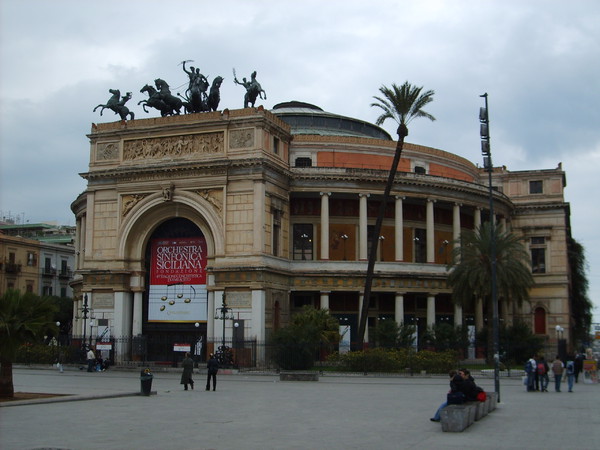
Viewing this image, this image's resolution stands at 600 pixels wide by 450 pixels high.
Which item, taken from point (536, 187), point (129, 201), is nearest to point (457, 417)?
point (129, 201)

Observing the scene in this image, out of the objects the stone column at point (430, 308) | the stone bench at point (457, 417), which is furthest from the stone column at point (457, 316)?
the stone bench at point (457, 417)

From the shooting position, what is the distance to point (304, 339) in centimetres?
4038

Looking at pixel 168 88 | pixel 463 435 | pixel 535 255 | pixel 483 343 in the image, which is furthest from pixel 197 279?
pixel 463 435

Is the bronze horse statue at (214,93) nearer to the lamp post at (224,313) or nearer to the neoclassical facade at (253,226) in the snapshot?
the neoclassical facade at (253,226)

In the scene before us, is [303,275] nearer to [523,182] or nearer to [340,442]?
[523,182]

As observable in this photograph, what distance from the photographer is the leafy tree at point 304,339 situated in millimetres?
39750

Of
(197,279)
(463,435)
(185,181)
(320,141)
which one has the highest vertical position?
(320,141)

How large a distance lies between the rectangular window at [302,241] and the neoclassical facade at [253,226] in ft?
0.33

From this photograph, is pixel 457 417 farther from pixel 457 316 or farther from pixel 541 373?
pixel 457 316

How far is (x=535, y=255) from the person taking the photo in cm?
6581

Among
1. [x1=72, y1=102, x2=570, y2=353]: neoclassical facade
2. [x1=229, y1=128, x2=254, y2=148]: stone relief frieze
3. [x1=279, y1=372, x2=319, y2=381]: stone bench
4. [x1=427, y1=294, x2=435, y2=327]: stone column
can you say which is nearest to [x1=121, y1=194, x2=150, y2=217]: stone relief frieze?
[x1=72, y1=102, x2=570, y2=353]: neoclassical facade

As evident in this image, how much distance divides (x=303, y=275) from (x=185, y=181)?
393 inches

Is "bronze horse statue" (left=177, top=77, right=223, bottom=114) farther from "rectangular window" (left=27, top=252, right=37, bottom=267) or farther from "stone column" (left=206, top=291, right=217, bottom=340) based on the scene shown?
"rectangular window" (left=27, top=252, right=37, bottom=267)

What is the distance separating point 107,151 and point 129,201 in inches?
153
